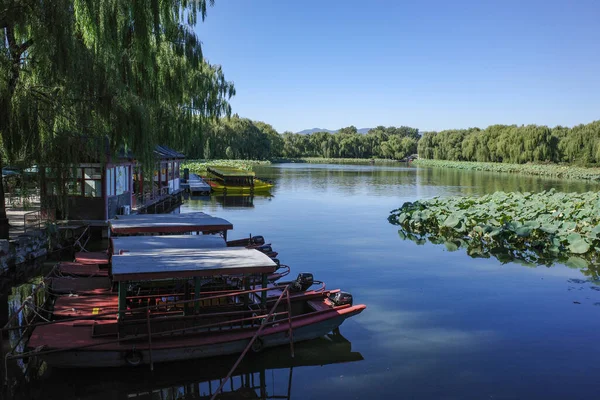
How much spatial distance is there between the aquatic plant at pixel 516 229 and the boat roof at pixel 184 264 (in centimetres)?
1085

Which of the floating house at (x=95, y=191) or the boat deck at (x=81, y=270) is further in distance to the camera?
the boat deck at (x=81, y=270)

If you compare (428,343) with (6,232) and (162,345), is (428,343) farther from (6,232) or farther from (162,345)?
(6,232)

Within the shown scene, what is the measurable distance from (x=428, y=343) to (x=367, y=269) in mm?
5766

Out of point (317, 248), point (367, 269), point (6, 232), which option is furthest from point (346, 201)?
point (6, 232)

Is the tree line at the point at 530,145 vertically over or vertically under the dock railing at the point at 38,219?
over

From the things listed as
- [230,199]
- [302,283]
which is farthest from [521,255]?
[230,199]

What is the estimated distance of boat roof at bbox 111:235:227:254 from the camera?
977 cm

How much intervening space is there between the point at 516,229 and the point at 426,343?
1051 cm

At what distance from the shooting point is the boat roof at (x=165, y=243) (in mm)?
9766

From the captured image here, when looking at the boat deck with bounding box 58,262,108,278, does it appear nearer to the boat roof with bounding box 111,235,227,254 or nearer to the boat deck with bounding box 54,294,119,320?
the boat roof with bounding box 111,235,227,254

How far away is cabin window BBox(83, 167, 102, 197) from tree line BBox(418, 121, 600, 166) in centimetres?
7306

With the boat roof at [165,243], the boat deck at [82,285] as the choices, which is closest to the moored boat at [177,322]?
the boat roof at [165,243]

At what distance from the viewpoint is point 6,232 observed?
13.3m

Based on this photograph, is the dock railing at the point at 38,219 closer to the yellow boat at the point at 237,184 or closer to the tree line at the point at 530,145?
the yellow boat at the point at 237,184
